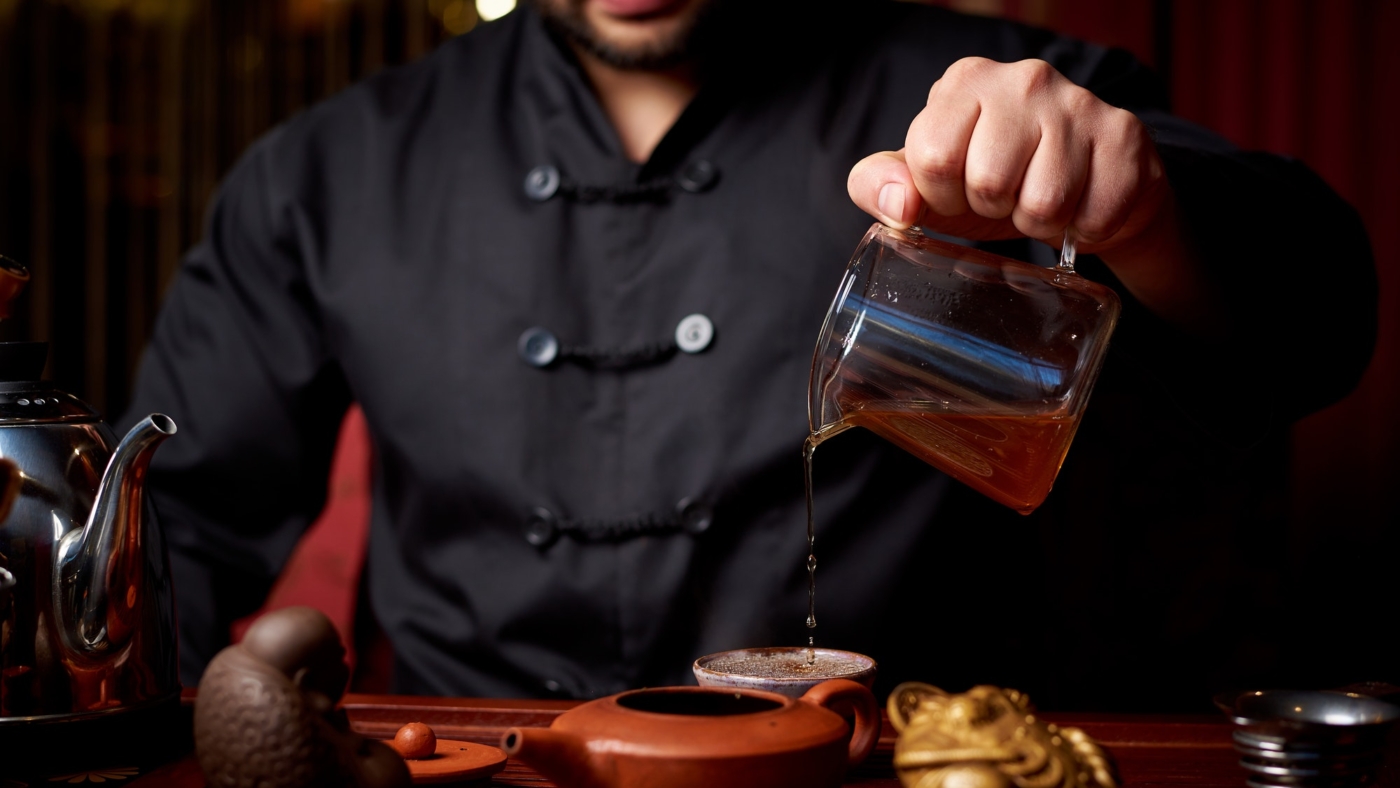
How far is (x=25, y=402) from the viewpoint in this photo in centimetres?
94

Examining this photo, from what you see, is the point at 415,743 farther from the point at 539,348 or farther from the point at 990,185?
the point at 539,348

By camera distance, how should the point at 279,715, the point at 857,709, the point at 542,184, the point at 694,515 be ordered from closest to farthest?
the point at 279,715
the point at 857,709
the point at 694,515
the point at 542,184

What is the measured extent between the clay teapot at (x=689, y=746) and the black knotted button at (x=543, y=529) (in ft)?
2.50

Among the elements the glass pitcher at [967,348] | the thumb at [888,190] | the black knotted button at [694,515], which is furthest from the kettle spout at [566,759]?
the black knotted button at [694,515]

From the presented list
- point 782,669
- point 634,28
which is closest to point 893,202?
point 782,669

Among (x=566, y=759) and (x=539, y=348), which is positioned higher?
(x=539, y=348)

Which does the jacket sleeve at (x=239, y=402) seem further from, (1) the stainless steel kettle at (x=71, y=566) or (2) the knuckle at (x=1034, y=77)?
(2) the knuckle at (x=1034, y=77)

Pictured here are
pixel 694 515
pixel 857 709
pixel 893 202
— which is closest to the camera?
pixel 857 709

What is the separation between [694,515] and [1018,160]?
681 millimetres

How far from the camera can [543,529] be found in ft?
4.98

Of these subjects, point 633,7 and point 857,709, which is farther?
point 633,7

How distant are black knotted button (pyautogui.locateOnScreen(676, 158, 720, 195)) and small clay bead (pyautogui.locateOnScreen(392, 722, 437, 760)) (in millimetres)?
864

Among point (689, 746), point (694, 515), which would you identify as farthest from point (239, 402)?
point (689, 746)

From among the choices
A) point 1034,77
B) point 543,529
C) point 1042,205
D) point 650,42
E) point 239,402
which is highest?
point 650,42
